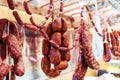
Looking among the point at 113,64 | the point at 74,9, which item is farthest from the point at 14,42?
the point at 113,64

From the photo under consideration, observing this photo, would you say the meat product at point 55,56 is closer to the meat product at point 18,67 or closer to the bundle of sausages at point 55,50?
the bundle of sausages at point 55,50

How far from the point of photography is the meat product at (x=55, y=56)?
81 centimetres

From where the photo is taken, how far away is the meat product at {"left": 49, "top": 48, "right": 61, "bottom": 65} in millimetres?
814

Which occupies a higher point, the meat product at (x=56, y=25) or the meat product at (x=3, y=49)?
the meat product at (x=56, y=25)

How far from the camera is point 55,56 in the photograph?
81 cm

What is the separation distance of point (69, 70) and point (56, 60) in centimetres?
159

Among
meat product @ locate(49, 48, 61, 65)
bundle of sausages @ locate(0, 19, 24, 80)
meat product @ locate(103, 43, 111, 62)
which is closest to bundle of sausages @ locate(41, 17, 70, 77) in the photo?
meat product @ locate(49, 48, 61, 65)

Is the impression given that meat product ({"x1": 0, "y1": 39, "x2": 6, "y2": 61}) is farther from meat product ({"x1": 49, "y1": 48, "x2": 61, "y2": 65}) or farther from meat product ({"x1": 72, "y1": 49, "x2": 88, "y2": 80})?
meat product ({"x1": 72, "y1": 49, "x2": 88, "y2": 80})

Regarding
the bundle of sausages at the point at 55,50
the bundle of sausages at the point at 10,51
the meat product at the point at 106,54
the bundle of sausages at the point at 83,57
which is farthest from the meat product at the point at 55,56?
the meat product at the point at 106,54

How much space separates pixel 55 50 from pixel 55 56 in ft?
0.09

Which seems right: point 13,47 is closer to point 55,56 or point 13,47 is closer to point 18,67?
point 18,67

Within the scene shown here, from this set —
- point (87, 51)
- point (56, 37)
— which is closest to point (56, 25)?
point (56, 37)

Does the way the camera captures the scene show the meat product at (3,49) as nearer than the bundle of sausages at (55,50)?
Yes

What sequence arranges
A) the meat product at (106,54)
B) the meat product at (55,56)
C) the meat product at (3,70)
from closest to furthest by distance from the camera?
1. the meat product at (3,70)
2. the meat product at (55,56)
3. the meat product at (106,54)
